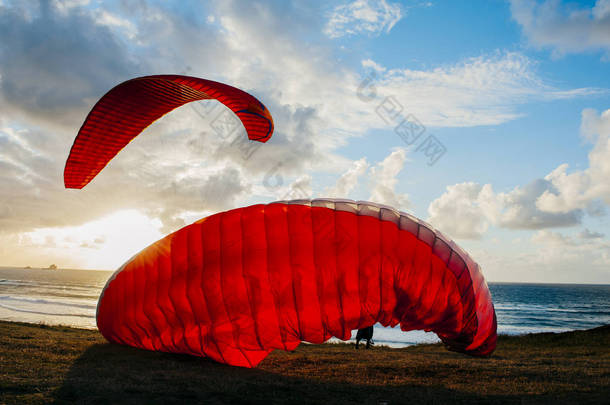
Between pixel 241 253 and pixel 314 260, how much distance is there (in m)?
1.36

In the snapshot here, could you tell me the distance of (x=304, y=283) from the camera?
25.5ft

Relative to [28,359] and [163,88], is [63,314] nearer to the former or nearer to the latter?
[28,359]

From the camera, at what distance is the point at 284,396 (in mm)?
6633

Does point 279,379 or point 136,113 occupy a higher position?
point 136,113

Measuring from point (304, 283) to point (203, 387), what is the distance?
235 centimetres

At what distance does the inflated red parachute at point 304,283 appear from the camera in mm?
7789

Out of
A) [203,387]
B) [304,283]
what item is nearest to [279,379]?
[203,387]

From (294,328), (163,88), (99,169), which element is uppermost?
(163,88)

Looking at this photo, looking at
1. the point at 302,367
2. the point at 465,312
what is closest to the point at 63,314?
the point at 302,367

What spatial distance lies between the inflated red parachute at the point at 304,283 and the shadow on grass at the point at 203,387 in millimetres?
514

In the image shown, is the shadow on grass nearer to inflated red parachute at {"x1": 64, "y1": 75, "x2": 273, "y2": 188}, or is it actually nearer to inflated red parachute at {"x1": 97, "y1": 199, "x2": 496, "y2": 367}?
inflated red parachute at {"x1": 97, "y1": 199, "x2": 496, "y2": 367}

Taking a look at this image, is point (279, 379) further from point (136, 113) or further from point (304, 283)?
point (136, 113)

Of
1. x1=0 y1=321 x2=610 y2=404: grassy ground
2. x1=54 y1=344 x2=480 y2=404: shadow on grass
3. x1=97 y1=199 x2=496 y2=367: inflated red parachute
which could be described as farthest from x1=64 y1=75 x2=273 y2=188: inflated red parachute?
x1=54 y1=344 x2=480 y2=404: shadow on grass

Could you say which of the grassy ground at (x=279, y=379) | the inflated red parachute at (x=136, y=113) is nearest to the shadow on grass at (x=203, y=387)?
the grassy ground at (x=279, y=379)
